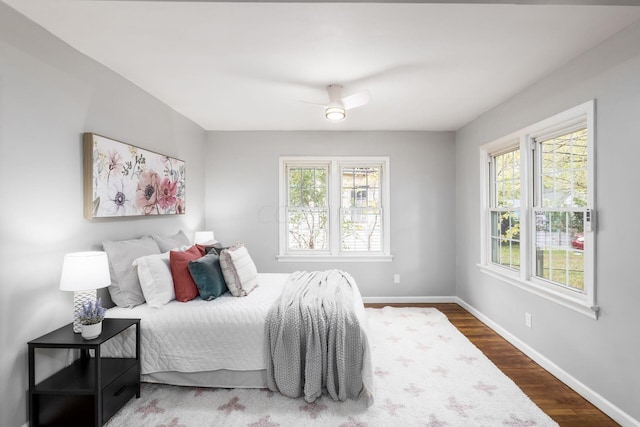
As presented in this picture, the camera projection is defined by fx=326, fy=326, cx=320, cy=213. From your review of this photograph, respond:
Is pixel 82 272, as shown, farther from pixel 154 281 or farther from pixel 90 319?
pixel 154 281

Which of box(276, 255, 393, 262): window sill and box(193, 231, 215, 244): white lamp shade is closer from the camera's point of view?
box(193, 231, 215, 244): white lamp shade

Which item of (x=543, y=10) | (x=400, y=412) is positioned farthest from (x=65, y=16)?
(x=400, y=412)

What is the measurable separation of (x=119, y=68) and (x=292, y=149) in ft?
8.06

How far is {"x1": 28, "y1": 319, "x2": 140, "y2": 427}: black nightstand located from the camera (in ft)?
6.30

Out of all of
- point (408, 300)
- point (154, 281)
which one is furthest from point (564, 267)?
point (154, 281)

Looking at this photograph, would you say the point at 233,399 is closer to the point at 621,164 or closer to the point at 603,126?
the point at 621,164

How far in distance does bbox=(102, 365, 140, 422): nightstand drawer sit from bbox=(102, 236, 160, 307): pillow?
517 millimetres

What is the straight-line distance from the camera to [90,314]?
6.72ft

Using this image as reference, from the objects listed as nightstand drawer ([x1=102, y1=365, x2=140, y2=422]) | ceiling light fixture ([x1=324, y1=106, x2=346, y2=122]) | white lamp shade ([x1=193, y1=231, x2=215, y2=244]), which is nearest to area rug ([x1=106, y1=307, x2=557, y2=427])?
nightstand drawer ([x1=102, y1=365, x2=140, y2=422])

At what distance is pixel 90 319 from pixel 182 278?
748 millimetres

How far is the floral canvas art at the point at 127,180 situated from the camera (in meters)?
2.45

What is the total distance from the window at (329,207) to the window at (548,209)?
5.13 feet

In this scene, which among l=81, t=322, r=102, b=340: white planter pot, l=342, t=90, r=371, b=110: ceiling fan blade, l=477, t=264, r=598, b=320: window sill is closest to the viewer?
l=81, t=322, r=102, b=340: white planter pot

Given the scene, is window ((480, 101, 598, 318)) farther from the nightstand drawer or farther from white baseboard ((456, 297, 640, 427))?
the nightstand drawer
